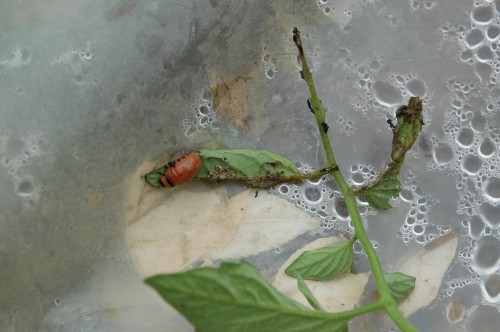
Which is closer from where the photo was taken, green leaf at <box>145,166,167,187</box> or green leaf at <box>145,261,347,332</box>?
green leaf at <box>145,261,347,332</box>

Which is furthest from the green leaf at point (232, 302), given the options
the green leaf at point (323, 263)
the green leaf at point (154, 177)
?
the green leaf at point (154, 177)

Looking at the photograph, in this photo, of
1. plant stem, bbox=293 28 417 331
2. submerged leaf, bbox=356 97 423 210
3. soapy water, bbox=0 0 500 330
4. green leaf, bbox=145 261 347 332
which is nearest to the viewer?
green leaf, bbox=145 261 347 332

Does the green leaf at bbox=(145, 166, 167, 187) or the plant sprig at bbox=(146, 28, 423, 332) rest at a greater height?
the green leaf at bbox=(145, 166, 167, 187)

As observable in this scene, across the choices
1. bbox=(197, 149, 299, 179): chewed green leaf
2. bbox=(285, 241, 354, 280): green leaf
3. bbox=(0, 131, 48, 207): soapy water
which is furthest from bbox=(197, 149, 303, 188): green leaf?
bbox=(0, 131, 48, 207): soapy water

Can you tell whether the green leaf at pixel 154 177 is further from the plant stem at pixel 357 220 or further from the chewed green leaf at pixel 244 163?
the plant stem at pixel 357 220

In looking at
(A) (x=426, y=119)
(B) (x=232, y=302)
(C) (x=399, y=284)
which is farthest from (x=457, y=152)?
(B) (x=232, y=302)

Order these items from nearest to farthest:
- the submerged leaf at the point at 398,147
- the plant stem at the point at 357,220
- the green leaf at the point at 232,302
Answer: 1. the green leaf at the point at 232,302
2. the plant stem at the point at 357,220
3. the submerged leaf at the point at 398,147

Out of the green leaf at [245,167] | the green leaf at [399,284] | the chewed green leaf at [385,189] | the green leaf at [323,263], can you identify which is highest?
the green leaf at [245,167]

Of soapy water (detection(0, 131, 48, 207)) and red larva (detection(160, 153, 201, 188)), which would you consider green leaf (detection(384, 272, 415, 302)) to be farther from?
soapy water (detection(0, 131, 48, 207))
